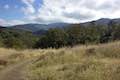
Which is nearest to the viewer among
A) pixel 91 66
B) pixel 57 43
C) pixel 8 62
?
pixel 91 66

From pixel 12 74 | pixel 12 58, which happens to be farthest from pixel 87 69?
pixel 12 58

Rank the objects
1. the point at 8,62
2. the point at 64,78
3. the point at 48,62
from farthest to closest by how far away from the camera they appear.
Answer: the point at 8,62, the point at 48,62, the point at 64,78

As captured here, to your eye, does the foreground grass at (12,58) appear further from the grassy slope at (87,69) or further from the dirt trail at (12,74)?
the grassy slope at (87,69)

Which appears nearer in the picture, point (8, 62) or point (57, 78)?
point (57, 78)

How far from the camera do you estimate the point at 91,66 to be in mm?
10875

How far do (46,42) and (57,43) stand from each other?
3.45 meters

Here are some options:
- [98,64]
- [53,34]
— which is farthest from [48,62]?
[53,34]

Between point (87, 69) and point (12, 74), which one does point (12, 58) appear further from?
point (87, 69)

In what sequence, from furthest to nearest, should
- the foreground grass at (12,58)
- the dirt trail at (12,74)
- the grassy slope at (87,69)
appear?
the foreground grass at (12,58) → the dirt trail at (12,74) → the grassy slope at (87,69)

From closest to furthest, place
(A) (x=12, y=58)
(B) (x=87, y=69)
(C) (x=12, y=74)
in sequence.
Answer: (B) (x=87, y=69) → (C) (x=12, y=74) → (A) (x=12, y=58)

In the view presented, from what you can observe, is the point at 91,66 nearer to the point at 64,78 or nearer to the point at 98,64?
the point at 98,64

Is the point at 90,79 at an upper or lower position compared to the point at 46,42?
upper

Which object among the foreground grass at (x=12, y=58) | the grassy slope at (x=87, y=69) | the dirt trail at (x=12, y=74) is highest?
the grassy slope at (x=87, y=69)

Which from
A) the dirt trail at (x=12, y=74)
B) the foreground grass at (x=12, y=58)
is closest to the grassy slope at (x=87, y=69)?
the dirt trail at (x=12, y=74)
